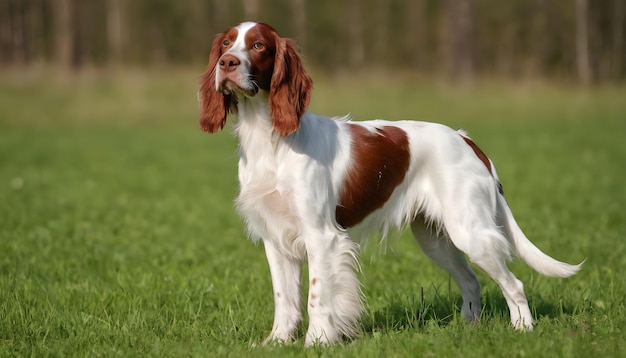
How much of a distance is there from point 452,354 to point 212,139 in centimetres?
1554

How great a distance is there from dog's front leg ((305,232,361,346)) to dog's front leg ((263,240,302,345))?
0.83ft

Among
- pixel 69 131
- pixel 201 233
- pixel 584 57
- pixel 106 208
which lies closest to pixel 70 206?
pixel 106 208

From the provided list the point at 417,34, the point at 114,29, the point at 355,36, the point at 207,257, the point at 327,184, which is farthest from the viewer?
the point at 417,34

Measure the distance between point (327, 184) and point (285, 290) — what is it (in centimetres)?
72

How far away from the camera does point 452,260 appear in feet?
16.5

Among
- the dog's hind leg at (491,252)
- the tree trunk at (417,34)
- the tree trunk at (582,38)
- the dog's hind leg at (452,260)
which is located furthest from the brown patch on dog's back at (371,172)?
the tree trunk at (417,34)

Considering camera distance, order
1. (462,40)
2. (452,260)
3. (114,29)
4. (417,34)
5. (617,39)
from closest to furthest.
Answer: (452,260) < (462,40) < (617,39) < (114,29) < (417,34)

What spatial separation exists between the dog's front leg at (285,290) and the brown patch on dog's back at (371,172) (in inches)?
16.7

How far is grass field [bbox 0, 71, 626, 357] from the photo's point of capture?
4223 mm

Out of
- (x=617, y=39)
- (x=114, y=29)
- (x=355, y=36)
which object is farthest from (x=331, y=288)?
(x=617, y=39)

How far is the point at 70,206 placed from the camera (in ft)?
33.1

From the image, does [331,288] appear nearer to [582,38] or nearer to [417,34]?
[582,38]

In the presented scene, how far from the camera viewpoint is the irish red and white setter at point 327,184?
166 inches

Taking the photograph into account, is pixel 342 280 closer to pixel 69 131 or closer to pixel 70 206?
pixel 70 206
